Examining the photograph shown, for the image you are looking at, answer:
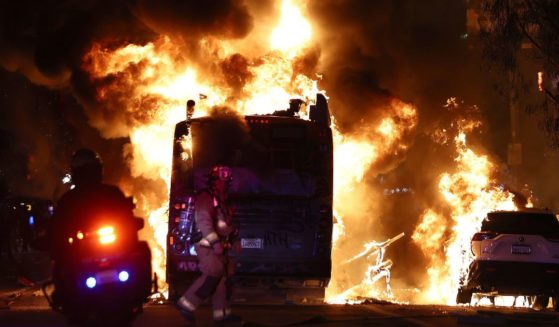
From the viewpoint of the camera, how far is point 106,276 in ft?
30.5

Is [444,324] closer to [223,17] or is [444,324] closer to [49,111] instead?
[223,17]

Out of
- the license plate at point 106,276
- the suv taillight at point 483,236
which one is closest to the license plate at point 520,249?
the suv taillight at point 483,236

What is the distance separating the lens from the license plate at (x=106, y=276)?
366 inches

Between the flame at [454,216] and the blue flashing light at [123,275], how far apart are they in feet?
45.2

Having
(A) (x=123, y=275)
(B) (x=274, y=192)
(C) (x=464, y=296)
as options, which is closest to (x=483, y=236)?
(C) (x=464, y=296)

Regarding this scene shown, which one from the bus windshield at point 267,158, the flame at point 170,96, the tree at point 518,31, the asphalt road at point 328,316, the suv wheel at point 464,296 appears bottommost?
the asphalt road at point 328,316

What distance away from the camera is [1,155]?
41.1 metres

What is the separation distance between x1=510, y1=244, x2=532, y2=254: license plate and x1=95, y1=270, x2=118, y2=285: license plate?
10070mm

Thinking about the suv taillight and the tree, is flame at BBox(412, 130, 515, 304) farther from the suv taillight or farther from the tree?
the suv taillight

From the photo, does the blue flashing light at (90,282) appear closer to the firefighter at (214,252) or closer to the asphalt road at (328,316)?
the firefighter at (214,252)

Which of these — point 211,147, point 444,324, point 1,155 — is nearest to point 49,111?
point 1,155

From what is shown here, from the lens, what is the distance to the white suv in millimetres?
17594

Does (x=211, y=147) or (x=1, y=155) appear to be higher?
(x=1, y=155)

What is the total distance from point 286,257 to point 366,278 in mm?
8679
